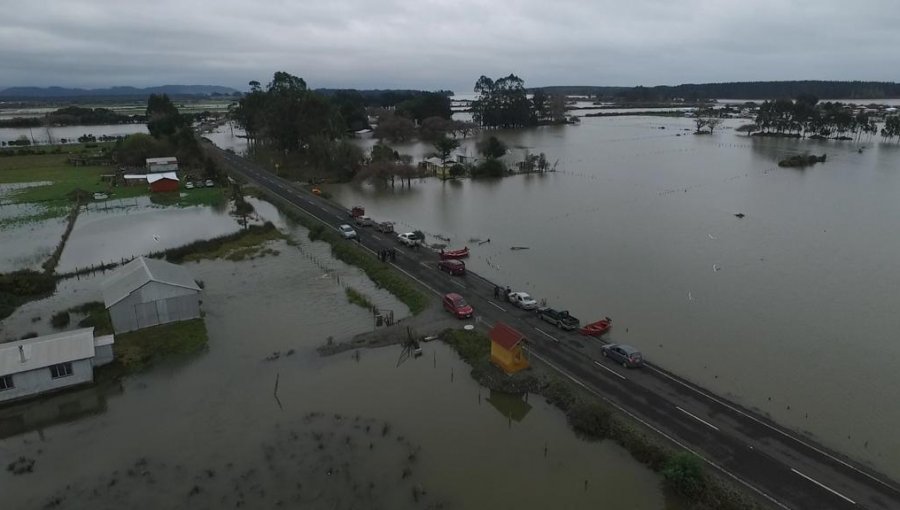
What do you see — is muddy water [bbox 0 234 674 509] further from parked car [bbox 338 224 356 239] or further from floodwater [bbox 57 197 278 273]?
floodwater [bbox 57 197 278 273]

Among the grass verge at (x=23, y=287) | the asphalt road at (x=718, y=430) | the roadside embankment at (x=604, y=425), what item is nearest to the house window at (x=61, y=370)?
the grass verge at (x=23, y=287)

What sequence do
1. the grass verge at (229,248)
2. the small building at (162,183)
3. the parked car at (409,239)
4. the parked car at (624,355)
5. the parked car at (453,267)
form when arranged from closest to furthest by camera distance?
the parked car at (624,355), the parked car at (453,267), the grass verge at (229,248), the parked car at (409,239), the small building at (162,183)

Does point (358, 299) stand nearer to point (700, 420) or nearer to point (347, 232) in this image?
point (347, 232)

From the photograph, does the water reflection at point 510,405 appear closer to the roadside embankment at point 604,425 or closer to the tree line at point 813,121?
the roadside embankment at point 604,425

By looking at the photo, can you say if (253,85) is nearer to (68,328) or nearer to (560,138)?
(560,138)

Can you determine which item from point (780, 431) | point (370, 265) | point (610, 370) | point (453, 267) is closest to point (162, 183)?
point (370, 265)

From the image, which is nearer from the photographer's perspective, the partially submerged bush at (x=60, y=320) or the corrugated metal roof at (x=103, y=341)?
the corrugated metal roof at (x=103, y=341)
